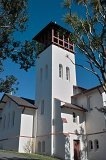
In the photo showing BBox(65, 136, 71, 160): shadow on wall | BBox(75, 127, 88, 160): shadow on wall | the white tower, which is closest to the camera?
BBox(65, 136, 71, 160): shadow on wall

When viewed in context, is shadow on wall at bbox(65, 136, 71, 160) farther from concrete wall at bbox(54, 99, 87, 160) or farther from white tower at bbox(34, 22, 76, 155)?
white tower at bbox(34, 22, 76, 155)

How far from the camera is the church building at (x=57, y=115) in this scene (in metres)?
28.7

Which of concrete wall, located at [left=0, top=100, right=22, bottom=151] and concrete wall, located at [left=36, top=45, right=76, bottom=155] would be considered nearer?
concrete wall, located at [left=36, top=45, right=76, bottom=155]

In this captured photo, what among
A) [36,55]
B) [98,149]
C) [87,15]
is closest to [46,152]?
[98,149]

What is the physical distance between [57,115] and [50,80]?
18.5 ft

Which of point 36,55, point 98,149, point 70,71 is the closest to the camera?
point 36,55

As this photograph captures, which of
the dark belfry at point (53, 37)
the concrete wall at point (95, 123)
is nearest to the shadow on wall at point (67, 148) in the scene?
the concrete wall at point (95, 123)

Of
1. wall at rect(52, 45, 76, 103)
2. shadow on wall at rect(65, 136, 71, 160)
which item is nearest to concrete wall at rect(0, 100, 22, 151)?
wall at rect(52, 45, 76, 103)

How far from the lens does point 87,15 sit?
21156mm

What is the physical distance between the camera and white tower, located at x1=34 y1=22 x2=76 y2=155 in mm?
30664

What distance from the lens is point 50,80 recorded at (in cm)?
3350

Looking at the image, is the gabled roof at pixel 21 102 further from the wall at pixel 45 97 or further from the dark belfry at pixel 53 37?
the dark belfry at pixel 53 37

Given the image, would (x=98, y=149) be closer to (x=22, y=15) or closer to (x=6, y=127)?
(x=6, y=127)

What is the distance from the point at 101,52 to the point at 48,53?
58.2 feet
